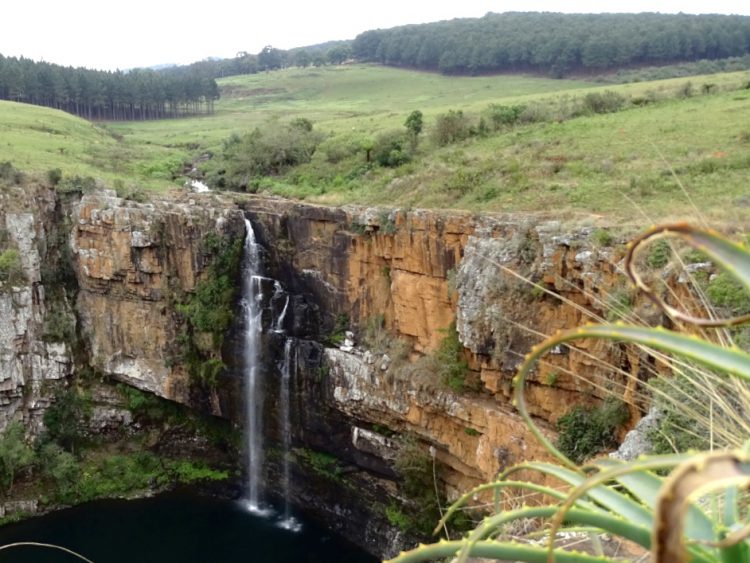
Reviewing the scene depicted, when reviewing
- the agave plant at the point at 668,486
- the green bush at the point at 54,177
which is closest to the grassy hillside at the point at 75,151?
the green bush at the point at 54,177

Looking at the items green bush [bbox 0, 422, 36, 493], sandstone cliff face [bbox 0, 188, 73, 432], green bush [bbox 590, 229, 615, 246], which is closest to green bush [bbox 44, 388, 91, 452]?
sandstone cliff face [bbox 0, 188, 73, 432]

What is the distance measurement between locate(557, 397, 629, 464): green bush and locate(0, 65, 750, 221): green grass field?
12.6ft

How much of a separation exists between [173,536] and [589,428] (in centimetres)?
1300

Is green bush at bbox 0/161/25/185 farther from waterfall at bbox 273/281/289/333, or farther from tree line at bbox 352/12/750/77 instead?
tree line at bbox 352/12/750/77

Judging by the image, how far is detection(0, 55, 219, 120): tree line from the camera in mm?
43188

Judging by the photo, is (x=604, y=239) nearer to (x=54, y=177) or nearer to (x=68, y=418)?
(x=54, y=177)

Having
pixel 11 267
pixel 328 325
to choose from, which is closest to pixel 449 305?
pixel 328 325

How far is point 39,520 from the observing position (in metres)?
19.8

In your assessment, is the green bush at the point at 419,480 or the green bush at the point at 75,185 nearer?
the green bush at the point at 419,480

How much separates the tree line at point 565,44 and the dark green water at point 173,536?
150 feet

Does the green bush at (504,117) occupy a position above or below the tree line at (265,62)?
below

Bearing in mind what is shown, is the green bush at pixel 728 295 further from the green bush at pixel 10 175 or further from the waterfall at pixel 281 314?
the green bush at pixel 10 175

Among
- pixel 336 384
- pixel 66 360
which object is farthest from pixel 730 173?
pixel 66 360

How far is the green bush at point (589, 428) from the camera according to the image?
1171 centimetres
